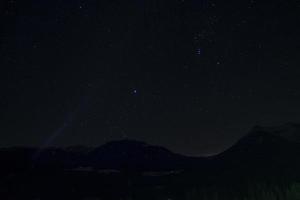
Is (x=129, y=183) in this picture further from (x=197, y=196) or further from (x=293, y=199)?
(x=293, y=199)

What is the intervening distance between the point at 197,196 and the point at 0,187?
95902 mm

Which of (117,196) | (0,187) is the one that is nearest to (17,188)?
(0,187)

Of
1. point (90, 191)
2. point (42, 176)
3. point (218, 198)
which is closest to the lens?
point (218, 198)

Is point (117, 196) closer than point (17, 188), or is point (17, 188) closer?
point (117, 196)

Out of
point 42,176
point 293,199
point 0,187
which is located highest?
point 293,199

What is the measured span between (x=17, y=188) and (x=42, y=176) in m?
35.7

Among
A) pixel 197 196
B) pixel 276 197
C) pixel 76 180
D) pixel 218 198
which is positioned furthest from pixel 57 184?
pixel 276 197

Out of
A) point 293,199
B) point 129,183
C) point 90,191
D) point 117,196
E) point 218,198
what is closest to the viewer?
point 293,199

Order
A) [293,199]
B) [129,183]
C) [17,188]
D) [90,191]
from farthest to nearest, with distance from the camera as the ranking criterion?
[129,183] → [17,188] → [90,191] → [293,199]

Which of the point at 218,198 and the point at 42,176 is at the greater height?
the point at 218,198

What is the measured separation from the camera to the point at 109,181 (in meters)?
183

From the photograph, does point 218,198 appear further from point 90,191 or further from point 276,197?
point 90,191

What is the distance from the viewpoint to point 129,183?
179 metres

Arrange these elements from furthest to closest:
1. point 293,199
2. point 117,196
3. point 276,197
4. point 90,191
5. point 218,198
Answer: point 90,191, point 117,196, point 218,198, point 276,197, point 293,199
